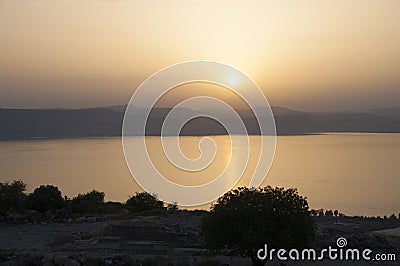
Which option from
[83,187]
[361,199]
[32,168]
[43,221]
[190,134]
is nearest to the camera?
[43,221]

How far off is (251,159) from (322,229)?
217ft

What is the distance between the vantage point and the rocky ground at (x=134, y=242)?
54.8 ft

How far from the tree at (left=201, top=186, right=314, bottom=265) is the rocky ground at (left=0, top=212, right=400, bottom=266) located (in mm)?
1056

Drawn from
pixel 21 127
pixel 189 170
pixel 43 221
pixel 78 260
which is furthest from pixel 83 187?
pixel 21 127

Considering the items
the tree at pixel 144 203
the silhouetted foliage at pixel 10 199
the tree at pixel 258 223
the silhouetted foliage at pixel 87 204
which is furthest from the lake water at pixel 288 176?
the tree at pixel 258 223

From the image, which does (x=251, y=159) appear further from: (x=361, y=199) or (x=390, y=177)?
(x=361, y=199)

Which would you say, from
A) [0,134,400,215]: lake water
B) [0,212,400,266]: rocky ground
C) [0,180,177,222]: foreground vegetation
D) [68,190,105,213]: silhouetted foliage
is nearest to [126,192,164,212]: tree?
[0,180,177,222]: foreground vegetation

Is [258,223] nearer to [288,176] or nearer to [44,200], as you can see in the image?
[44,200]

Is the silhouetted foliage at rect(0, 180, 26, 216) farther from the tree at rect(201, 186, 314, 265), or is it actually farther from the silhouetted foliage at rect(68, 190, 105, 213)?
the tree at rect(201, 186, 314, 265)

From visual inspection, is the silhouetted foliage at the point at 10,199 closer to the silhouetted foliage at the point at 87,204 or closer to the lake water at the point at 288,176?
the silhouetted foliage at the point at 87,204

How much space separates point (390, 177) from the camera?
66.9m

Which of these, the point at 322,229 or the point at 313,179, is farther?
the point at 313,179

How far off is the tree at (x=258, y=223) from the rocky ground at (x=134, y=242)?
106cm

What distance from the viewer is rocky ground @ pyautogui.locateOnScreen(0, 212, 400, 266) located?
1670 cm
